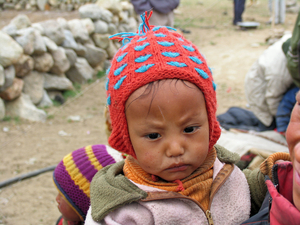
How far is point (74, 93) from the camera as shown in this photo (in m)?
6.59

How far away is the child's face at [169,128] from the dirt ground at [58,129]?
0.32 meters

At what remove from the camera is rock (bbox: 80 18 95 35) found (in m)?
7.70

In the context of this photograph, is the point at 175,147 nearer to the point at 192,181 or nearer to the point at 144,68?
the point at 192,181

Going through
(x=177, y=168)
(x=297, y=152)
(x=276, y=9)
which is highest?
(x=297, y=152)

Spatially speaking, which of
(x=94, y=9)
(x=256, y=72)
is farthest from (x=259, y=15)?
Answer: (x=256, y=72)

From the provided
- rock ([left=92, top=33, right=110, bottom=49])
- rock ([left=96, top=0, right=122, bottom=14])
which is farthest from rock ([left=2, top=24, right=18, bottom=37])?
rock ([left=96, top=0, right=122, bottom=14])

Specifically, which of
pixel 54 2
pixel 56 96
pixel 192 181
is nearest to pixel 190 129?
pixel 192 181

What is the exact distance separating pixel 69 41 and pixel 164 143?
6.26 meters

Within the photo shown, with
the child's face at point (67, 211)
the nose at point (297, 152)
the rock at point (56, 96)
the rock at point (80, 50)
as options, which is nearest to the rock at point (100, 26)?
the rock at point (80, 50)

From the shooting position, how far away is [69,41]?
695 cm

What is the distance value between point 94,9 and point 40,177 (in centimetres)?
549

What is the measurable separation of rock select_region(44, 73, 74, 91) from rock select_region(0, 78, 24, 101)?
75 cm

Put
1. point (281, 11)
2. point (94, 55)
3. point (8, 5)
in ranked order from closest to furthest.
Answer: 1. point (94, 55)
2. point (281, 11)
3. point (8, 5)

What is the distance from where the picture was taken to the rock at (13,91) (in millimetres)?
5125
